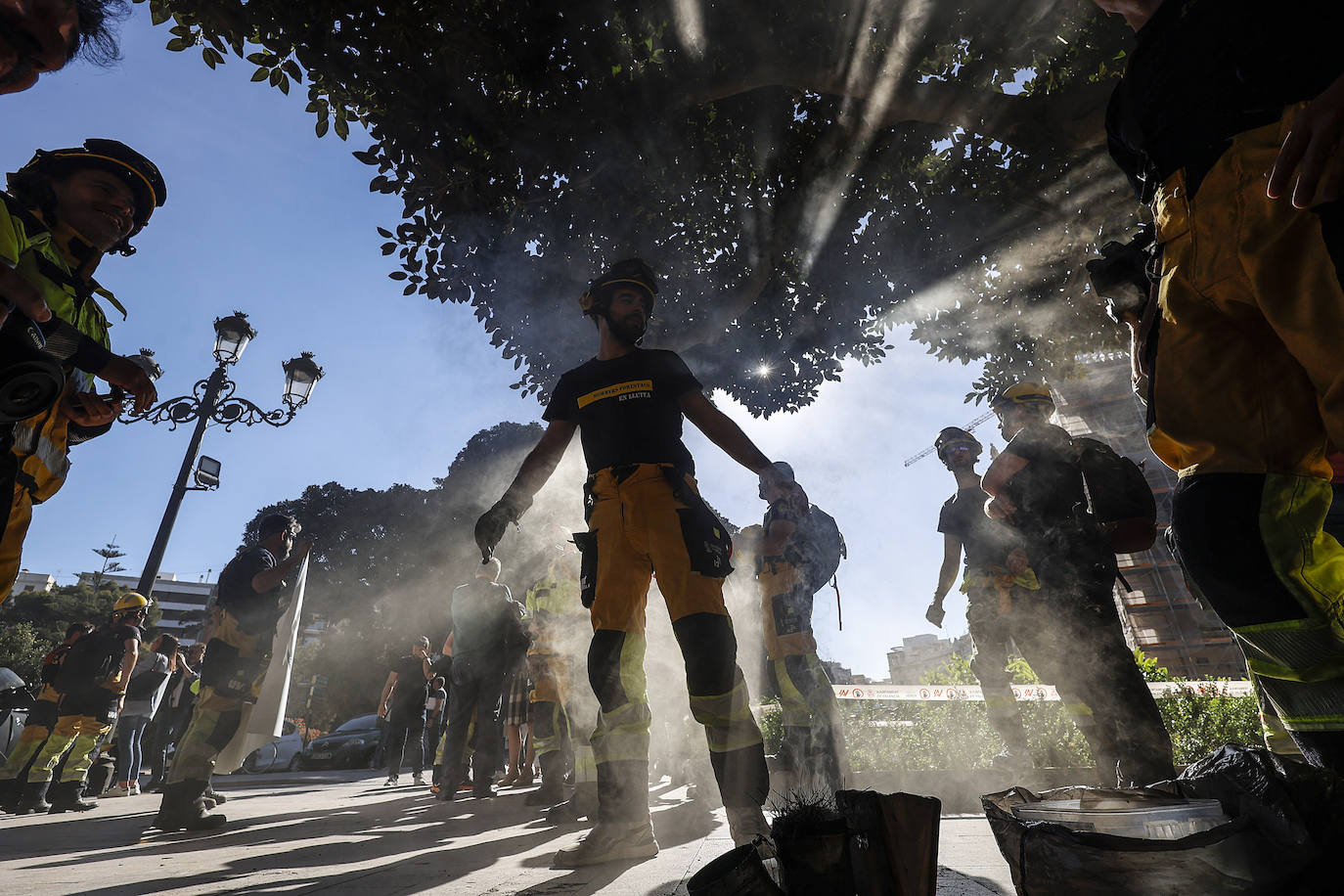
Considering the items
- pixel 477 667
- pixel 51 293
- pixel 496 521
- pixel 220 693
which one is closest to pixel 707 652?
pixel 496 521

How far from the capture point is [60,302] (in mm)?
2270

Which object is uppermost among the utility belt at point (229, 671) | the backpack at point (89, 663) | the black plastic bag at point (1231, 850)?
the backpack at point (89, 663)

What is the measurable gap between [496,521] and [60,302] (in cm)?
180

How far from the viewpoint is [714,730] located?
2230 mm

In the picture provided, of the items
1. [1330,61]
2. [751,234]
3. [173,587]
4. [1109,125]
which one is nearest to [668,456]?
[1109,125]

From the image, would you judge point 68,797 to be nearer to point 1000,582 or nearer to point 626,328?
point 626,328

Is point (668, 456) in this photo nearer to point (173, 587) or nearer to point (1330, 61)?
point (1330, 61)

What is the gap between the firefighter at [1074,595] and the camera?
112 inches

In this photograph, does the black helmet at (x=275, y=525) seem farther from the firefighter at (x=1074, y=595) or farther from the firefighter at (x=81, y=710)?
the firefighter at (x=1074, y=595)

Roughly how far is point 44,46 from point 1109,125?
317 cm

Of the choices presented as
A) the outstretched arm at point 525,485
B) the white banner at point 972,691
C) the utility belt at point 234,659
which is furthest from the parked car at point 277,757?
the outstretched arm at point 525,485

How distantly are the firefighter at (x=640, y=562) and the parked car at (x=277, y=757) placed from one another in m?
13.9

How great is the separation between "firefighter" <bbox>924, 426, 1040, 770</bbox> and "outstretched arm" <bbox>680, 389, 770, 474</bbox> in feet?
7.13

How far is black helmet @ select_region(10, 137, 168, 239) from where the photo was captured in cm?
251
